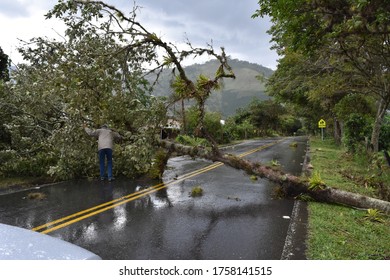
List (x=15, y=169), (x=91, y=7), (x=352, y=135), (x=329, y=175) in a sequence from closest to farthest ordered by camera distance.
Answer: (x=91, y=7) < (x=15, y=169) < (x=329, y=175) < (x=352, y=135)

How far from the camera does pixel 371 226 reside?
6.19 metres

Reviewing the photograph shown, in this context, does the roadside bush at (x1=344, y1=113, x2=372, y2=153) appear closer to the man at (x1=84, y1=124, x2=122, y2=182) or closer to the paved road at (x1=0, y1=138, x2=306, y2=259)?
the paved road at (x1=0, y1=138, x2=306, y2=259)

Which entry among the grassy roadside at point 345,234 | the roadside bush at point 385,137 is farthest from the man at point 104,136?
the roadside bush at point 385,137

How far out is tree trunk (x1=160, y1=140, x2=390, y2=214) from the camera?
7254mm

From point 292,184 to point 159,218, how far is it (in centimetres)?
387

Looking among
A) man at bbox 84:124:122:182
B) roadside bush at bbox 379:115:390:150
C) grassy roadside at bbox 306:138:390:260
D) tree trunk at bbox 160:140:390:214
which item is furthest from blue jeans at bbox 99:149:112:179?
roadside bush at bbox 379:115:390:150

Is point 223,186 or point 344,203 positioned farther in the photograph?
point 223,186

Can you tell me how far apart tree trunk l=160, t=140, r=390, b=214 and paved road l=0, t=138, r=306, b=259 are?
1.79ft

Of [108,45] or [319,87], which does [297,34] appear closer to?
[108,45]

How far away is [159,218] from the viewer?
657 centimetres

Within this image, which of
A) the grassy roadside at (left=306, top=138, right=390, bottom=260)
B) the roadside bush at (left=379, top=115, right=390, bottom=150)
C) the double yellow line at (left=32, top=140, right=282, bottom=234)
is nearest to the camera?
the grassy roadside at (left=306, top=138, right=390, bottom=260)

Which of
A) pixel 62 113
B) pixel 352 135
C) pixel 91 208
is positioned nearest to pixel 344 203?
pixel 91 208

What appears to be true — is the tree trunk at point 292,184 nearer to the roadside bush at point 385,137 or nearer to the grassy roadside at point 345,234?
the grassy roadside at point 345,234

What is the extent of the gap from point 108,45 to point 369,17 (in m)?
7.27
